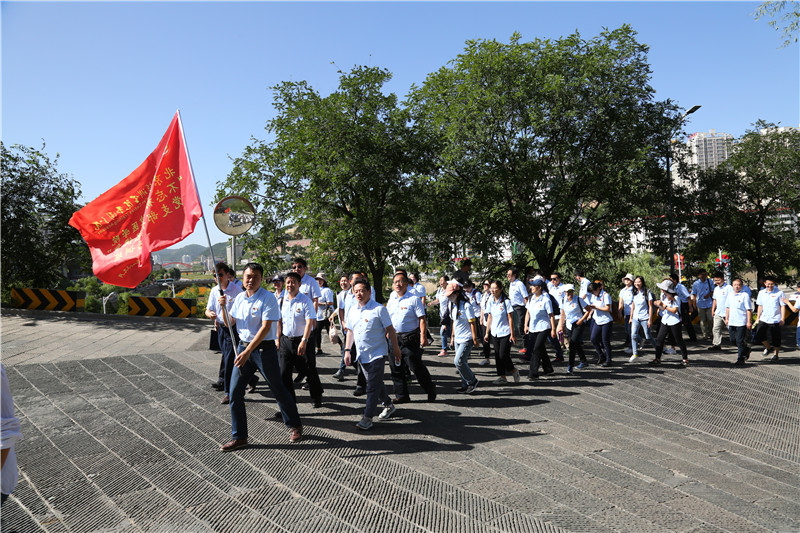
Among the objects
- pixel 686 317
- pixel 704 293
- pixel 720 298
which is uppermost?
pixel 704 293

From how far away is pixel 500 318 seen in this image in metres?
9.17

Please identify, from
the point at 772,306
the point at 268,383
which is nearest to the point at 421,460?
the point at 268,383

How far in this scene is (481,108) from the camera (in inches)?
627

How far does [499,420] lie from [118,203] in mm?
5081

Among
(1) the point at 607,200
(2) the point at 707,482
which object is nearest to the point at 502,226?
(1) the point at 607,200

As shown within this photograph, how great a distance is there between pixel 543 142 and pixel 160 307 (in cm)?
1309

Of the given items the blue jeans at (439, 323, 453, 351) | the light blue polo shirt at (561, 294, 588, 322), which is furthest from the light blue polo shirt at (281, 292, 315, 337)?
the blue jeans at (439, 323, 453, 351)

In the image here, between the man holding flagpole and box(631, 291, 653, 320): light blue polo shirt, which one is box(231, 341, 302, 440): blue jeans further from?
box(631, 291, 653, 320): light blue polo shirt

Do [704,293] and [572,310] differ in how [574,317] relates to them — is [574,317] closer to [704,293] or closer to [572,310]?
[572,310]

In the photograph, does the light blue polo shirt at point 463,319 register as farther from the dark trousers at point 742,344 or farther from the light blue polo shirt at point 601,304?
the dark trousers at point 742,344

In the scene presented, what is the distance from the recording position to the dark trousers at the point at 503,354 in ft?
30.1

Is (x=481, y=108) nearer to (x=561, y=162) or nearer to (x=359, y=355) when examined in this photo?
(x=561, y=162)

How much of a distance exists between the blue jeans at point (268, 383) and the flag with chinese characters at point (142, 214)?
4.54 feet

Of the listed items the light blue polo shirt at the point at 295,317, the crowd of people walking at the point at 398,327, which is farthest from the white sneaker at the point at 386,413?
the light blue polo shirt at the point at 295,317
